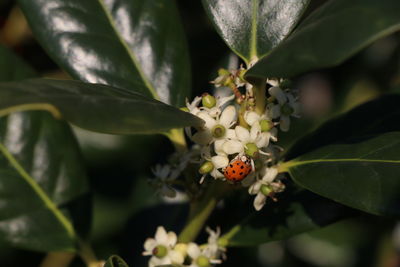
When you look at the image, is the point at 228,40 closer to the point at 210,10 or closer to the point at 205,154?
the point at 210,10

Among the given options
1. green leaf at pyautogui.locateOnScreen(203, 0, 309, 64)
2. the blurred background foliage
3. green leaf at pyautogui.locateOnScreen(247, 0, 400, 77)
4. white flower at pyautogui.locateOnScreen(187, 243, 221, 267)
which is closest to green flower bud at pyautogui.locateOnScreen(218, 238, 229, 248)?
white flower at pyautogui.locateOnScreen(187, 243, 221, 267)

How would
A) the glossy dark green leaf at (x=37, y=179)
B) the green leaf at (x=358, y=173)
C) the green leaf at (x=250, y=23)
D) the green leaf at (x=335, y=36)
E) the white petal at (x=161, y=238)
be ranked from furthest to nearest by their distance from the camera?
the glossy dark green leaf at (x=37, y=179), the white petal at (x=161, y=238), the green leaf at (x=250, y=23), the green leaf at (x=358, y=173), the green leaf at (x=335, y=36)

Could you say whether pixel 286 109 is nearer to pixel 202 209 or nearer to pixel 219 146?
pixel 219 146

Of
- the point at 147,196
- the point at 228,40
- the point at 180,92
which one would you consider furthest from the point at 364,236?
the point at 228,40

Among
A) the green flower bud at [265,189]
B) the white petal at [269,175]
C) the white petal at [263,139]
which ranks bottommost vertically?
the green flower bud at [265,189]

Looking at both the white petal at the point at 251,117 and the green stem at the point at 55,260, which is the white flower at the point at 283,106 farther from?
the green stem at the point at 55,260

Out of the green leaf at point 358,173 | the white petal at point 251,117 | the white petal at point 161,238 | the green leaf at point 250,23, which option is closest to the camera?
the green leaf at point 358,173

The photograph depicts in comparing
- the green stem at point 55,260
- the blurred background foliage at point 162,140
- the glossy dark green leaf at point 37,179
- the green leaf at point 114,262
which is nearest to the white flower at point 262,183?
the green leaf at point 114,262
